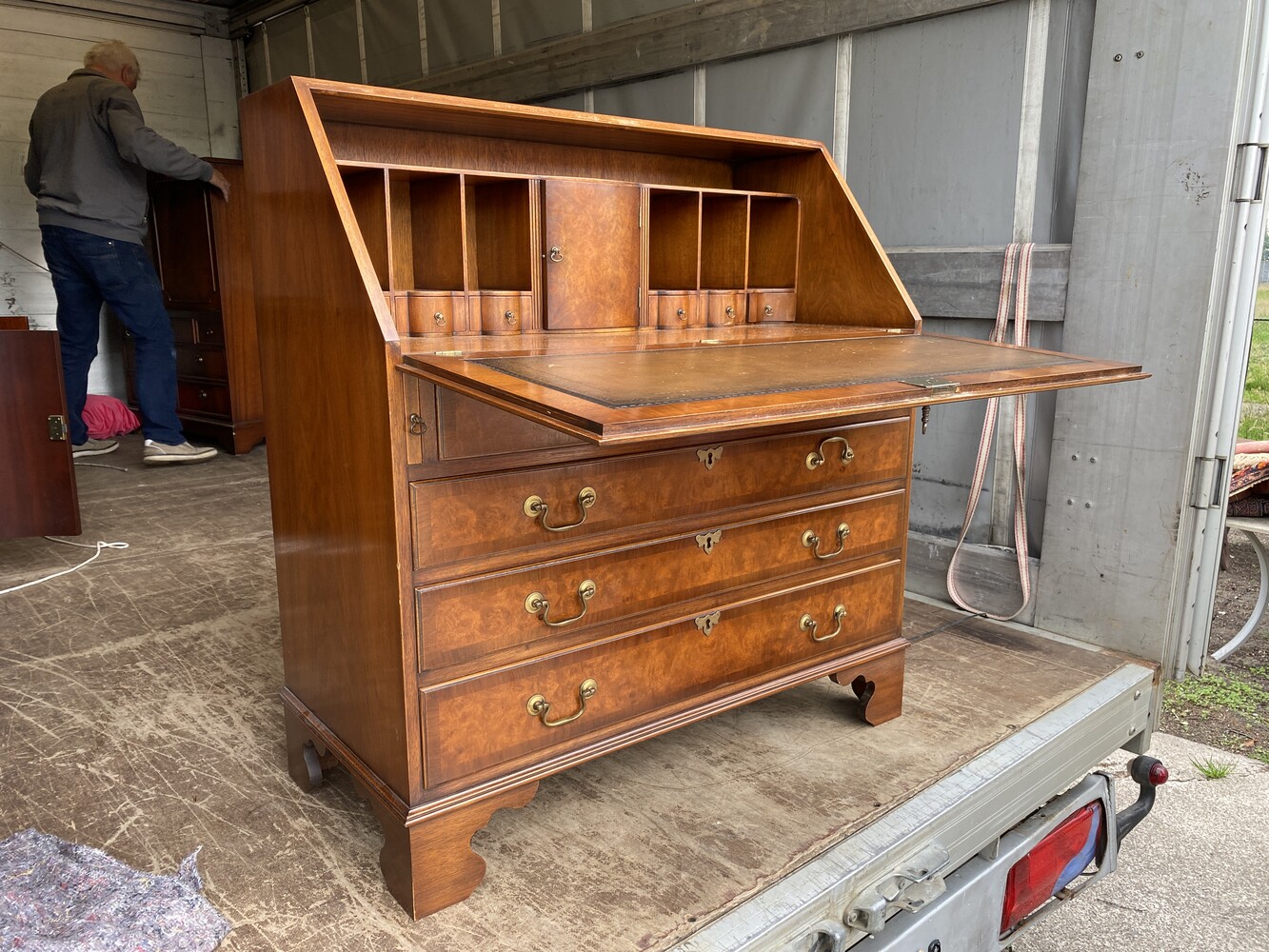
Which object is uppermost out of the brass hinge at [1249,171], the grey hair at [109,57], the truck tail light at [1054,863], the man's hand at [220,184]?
the grey hair at [109,57]

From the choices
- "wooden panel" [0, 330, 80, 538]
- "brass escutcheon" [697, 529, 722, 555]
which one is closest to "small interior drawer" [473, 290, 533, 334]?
"brass escutcheon" [697, 529, 722, 555]

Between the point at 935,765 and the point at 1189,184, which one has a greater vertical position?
the point at 1189,184

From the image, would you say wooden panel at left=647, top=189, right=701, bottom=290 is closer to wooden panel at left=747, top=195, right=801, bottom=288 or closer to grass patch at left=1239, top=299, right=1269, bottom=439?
wooden panel at left=747, top=195, right=801, bottom=288

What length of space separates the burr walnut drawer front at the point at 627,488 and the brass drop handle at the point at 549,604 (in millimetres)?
64

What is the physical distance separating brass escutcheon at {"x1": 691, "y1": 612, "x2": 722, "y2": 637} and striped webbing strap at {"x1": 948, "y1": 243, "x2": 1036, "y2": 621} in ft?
4.05

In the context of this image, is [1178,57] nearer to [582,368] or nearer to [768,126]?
[768,126]

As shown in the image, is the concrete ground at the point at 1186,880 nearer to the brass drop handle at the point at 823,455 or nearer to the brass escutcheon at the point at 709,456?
the brass drop handle at the point at 823,455

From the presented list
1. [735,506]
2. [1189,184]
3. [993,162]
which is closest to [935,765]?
[735,506]

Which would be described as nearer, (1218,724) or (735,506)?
(735,506)

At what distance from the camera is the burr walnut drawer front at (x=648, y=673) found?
145 cm

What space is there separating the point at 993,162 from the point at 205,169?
3.58 meters

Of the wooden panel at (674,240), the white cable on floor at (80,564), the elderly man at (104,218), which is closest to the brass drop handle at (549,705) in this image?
the wooden panel at (674,240)

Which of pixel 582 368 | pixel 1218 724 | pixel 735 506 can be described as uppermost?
pixel 582 368

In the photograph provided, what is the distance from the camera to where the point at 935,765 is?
1665mm
